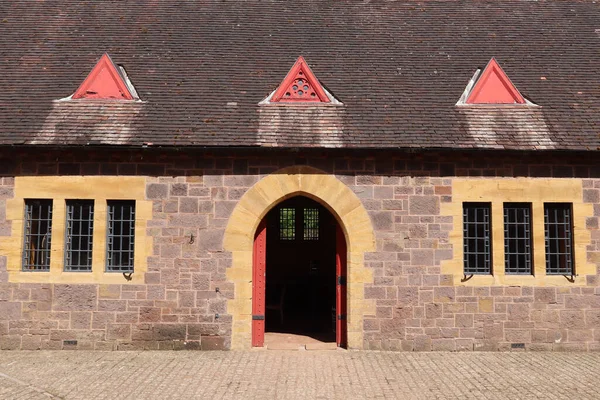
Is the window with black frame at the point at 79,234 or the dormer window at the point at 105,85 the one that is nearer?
the window with black frame at the point at 79,234

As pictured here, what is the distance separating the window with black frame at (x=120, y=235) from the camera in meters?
9.09

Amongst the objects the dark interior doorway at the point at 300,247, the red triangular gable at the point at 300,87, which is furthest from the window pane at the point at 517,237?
the dark interior doorway at the point at 300,247

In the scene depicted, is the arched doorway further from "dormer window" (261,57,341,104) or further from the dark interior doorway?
"dormer window" (261,57,341,104)

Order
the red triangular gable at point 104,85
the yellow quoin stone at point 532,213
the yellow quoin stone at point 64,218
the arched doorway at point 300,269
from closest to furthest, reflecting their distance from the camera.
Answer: the yellow quoin stone at point 64,218 < the yellow quoin stone at point 532,213 < the red triangular gable at point 104,85 < the arched doorway at point 300,269

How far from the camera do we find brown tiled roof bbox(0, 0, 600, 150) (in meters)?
9.13

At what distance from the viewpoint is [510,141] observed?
9.09m

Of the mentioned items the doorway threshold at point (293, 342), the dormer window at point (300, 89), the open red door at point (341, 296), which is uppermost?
the dormer window at point (300, 89)

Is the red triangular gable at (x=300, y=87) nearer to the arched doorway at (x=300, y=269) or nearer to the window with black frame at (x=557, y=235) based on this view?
the arched doorway at (x=300, y=269)

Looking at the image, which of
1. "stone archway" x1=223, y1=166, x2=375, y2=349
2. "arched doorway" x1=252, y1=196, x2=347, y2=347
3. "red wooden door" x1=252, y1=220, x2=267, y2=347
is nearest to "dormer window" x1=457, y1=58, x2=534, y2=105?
"stone archway" x1=223, y1=166, x2=375, y2=349

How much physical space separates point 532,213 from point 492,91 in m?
2.68

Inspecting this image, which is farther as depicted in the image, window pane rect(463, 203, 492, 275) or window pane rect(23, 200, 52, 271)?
window pane rect(463, 203, 492, 275)

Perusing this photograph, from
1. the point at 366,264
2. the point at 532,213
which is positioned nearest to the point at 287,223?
the point at 366,264

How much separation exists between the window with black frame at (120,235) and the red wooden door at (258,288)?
7.59 ft

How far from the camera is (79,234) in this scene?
9.13 m
